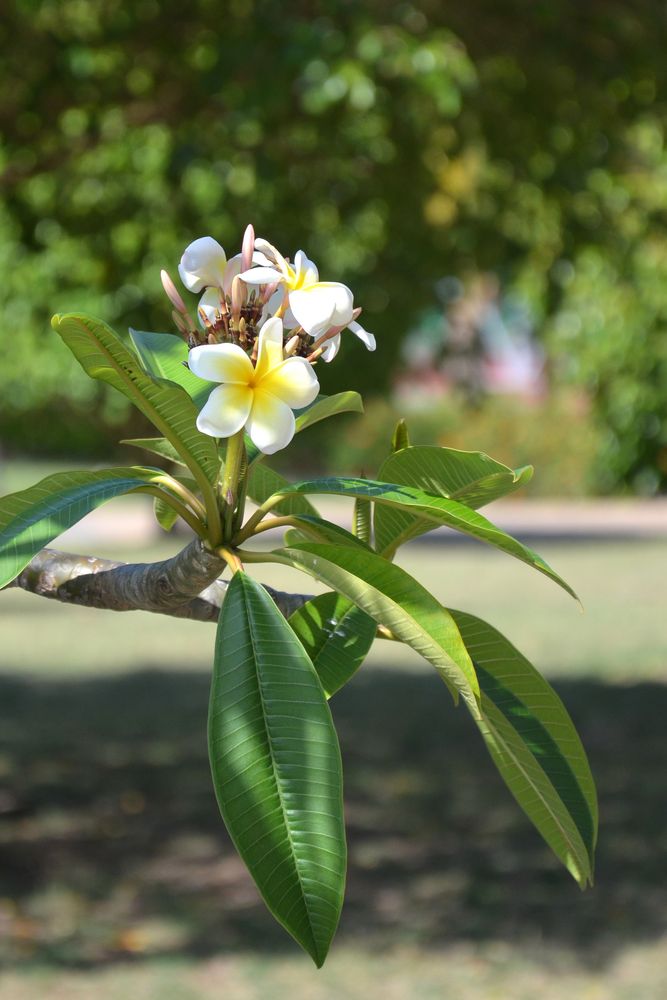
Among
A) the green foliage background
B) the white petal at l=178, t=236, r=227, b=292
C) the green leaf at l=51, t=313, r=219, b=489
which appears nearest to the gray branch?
the green leaf at l=51, t=313, r=219, b=489

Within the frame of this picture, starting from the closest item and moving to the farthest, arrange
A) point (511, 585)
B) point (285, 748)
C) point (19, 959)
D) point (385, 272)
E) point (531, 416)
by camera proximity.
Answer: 1. point (285, 748)
2. point (19, 959)
3. point (385, 272)
4. point (511, 585)
5. point (531, 416)

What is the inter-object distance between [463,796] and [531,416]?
1908cm

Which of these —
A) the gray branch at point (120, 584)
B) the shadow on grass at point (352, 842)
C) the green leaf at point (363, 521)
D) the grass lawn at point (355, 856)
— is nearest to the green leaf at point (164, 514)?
the gray branch at point (120, 584)

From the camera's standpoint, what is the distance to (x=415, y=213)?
5.65 metres

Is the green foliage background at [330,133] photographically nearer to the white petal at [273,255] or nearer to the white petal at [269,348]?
the white petal at [273,255]

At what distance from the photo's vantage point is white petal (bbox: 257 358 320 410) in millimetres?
906

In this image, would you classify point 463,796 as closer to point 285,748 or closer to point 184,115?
point 184,115

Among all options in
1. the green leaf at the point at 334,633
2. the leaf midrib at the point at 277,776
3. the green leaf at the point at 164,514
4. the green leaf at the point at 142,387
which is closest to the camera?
the leaf midrib at the point at 277,776

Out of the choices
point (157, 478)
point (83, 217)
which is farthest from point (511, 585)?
point (157, 478)

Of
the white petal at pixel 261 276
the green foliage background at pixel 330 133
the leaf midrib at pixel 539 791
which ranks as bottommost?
the green foliage background at pixel 330 133

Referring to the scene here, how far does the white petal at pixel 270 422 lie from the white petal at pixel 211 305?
10 centimetres

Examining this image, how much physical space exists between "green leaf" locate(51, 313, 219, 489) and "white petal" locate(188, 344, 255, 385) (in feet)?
0.17

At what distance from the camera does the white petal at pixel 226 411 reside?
90cm

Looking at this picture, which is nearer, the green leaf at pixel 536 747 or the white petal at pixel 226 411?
the white petal at pixel 226 411
